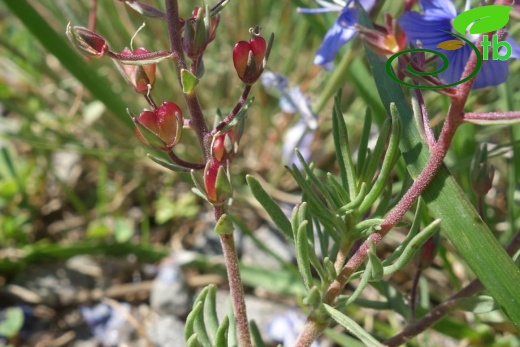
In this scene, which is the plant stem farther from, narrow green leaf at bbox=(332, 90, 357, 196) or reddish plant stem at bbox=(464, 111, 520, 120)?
reddish plant stem at bbox=(464, 111, 520, 120)

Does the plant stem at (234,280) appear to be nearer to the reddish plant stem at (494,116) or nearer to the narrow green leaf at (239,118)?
the narrow green leaf at (239,118)

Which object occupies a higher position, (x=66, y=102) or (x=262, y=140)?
(x=66, y=102)

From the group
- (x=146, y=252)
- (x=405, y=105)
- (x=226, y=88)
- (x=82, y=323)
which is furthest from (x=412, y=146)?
(x=226, y=88)

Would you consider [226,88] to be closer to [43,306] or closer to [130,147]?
[130,147]

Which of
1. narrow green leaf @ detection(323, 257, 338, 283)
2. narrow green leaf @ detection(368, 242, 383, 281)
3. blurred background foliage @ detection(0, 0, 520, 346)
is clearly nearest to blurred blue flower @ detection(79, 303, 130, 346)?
blurred background foliage @ detection(0, 0, 520, 346)

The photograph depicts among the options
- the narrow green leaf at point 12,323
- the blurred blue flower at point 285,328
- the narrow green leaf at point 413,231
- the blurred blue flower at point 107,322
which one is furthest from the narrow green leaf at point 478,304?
the narrow green leaf at point 12,323

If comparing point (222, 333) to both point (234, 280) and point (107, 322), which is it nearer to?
point (234, 280)
